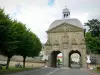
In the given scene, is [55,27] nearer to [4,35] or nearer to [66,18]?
[66,18]

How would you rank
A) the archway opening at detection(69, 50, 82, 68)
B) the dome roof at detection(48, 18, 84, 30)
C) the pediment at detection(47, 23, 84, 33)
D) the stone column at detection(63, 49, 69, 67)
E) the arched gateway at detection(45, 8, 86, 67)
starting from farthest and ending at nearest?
the archway opening at detection(69, 50, 82, 68) → the dome roof at detection(48, 18, 84, 30) → the pediment at detection(47, 23, 84, 33) → the arched gateway at detection(45, 8, 86, 67) → the stone column at detection(63, 49, 69, 67)

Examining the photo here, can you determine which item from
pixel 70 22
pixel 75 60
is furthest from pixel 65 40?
pixel 75 60

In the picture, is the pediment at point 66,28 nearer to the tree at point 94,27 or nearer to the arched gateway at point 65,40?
the arched gateway at point 65,40

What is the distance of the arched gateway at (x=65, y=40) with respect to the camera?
89.8m

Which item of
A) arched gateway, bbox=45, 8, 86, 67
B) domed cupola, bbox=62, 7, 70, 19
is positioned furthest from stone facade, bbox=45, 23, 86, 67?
domed cupola, bbox=62, 7, 70, 19

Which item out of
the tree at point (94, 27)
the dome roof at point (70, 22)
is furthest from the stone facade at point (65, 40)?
the tree at point (94, 27)

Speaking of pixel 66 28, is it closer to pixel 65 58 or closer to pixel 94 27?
pixel 65 58

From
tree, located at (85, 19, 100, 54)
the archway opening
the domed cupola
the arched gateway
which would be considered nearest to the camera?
tree, located at (85, 19, 100, 54)

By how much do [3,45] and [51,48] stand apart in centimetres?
5907

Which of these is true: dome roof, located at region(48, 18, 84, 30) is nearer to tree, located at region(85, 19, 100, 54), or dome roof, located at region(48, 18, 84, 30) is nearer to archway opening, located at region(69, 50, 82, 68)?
archway opening, located at region(69, 50, 82, 68)

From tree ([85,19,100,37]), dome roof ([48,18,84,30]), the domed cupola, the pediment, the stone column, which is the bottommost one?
the stone column

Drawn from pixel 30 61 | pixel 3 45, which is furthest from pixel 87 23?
pixel 30 61

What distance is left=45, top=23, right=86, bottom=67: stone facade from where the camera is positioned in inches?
3533

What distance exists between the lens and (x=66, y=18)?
102000 millimetres
